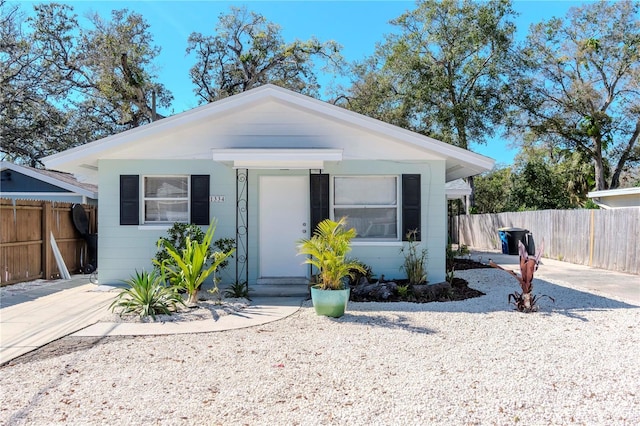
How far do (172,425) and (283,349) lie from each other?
5.66ft

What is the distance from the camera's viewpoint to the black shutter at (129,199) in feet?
26.1

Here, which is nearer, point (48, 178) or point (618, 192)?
point (48, 178)

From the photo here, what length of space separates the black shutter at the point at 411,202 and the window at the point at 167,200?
4.21m

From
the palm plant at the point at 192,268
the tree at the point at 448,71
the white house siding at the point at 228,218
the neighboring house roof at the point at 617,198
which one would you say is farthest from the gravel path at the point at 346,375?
the tree at the point at 448,71

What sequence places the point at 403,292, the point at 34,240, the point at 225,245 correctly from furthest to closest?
the point at 34,240 < the point at 225,245 < the point at 403,292

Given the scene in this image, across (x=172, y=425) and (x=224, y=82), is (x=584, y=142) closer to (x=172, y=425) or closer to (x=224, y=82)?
(x=224, y=82)

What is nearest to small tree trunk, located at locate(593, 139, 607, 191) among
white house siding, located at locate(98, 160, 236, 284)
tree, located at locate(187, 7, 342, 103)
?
tree, located at locate(187, 7, 342, 103)

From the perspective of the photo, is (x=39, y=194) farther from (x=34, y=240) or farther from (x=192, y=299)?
(x=192, y=299)

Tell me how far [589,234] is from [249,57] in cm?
1710

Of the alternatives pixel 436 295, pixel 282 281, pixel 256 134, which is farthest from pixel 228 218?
pixel 436 295

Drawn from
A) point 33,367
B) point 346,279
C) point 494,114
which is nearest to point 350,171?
point 346,279

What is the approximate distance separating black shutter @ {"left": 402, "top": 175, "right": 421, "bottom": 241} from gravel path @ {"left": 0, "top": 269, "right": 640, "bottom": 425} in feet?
8.21

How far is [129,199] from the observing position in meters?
7.96

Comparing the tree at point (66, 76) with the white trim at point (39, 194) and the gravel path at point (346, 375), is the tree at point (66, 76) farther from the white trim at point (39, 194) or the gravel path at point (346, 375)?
the gravel path at point (346, 375)
